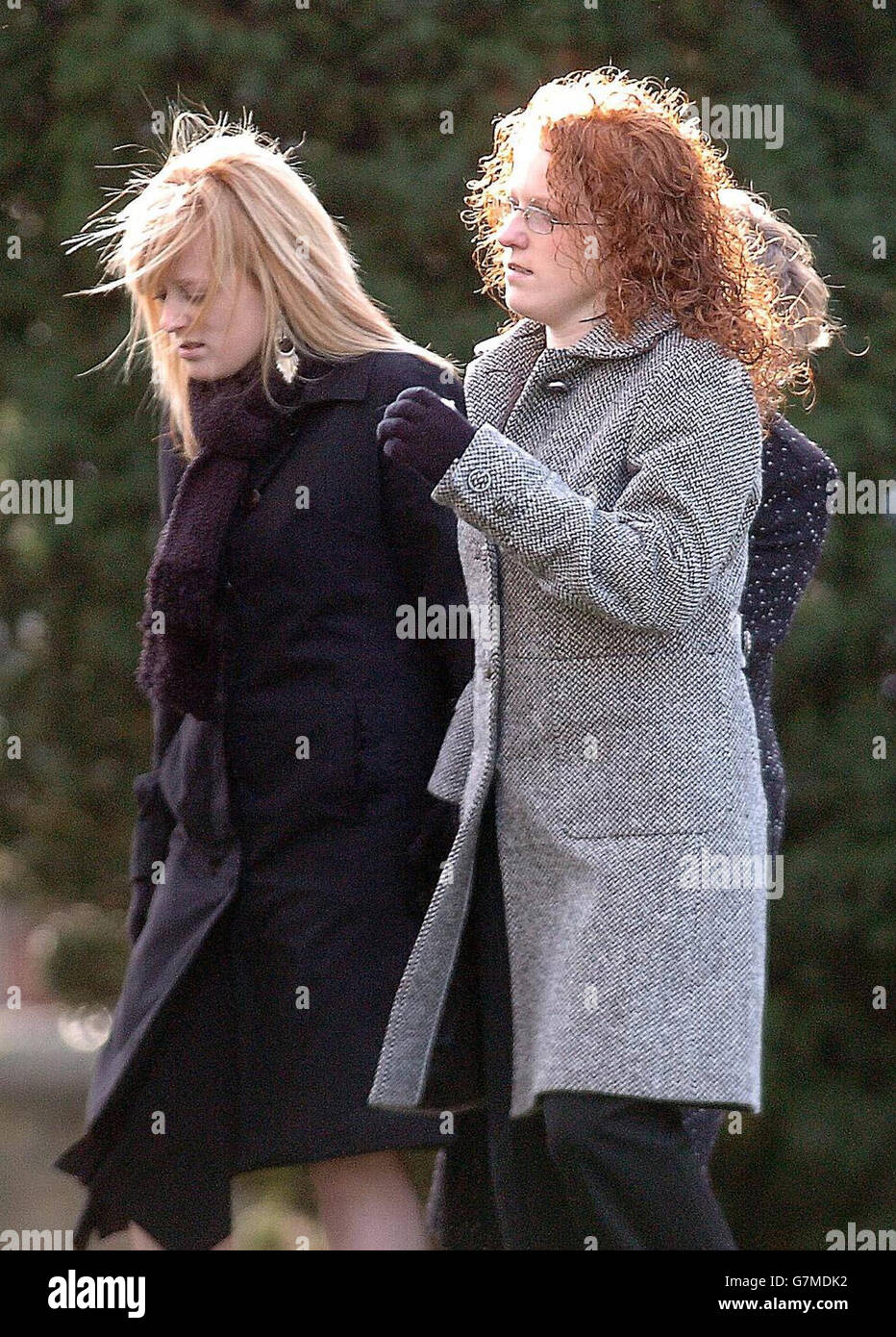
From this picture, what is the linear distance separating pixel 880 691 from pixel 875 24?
1682 millimetres

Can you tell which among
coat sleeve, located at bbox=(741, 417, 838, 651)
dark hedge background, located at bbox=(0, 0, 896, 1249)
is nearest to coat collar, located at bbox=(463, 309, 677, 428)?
coat sleeve, located at bbox=(741, 417, 838, 651)

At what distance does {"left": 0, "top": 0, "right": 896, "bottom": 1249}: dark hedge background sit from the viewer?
4.76m

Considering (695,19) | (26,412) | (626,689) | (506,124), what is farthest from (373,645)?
(695,19)

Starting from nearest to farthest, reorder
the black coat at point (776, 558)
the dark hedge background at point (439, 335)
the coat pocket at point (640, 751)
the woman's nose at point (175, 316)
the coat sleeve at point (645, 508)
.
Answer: the coat sleeve at point (645, 508) → the coat pocket at point (640, 751) → the woman's nose at point (175, 316) → the black coat at point (776, 558) → the dark hedge background at point (439, 335)

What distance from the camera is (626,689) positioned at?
241 cm

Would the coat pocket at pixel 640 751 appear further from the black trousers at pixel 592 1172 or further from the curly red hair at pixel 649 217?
the curly red hair at pixel 649 217

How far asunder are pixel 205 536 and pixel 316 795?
38 centimetres

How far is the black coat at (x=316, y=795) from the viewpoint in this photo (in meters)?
2.80

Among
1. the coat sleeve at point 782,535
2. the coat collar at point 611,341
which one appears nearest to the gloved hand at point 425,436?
the coat collar at point 611,341

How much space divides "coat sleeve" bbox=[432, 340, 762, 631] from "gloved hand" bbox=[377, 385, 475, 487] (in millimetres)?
22

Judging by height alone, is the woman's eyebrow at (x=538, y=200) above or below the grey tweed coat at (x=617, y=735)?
above

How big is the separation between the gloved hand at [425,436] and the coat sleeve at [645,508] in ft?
0.07

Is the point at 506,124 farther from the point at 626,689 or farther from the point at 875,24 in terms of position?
the point at 875,24

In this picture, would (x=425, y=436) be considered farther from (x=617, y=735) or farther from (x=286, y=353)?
(x=286, y=353)
